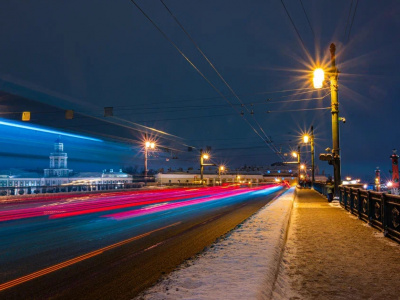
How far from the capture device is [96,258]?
713cm

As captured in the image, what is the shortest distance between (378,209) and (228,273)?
716 cm

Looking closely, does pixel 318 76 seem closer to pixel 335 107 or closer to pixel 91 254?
pixel 335 107

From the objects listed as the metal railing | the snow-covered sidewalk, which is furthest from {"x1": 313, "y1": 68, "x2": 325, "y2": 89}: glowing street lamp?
the metal railing

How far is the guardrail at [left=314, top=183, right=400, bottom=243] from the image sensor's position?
8.57 m

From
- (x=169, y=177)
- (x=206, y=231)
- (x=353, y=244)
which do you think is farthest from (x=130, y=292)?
(x=169, y=177)

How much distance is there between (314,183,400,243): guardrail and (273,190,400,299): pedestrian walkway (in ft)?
1.04

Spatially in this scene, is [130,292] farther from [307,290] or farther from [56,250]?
[56,250]

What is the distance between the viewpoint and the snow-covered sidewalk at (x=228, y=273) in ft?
14.3

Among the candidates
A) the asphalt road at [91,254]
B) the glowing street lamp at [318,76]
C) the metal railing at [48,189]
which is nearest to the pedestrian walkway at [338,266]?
the asphalt road at [91,254]

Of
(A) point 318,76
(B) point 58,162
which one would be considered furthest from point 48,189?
(B) point 58,162

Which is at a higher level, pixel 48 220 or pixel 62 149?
pixel 62 149

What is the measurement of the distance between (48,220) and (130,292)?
10.3 meters

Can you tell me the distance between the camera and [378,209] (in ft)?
34.1

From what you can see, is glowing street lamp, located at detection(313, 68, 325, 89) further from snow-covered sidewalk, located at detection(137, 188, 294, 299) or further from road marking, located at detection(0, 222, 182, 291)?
road marking, located at detection(0, 222, 182, 291)
